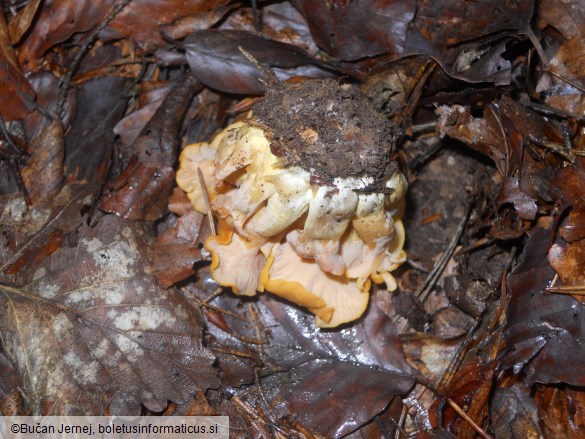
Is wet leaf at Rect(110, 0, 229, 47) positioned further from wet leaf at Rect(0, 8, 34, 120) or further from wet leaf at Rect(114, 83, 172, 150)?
wet leaf at Rect(0, 8, 34, 120)

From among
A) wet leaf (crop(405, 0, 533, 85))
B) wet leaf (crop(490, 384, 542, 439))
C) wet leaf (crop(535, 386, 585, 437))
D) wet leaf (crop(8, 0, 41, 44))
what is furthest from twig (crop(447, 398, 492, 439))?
wet leaf (crop(8, 0, 41, 44))

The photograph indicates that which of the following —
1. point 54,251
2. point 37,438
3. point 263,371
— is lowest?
point 263,371

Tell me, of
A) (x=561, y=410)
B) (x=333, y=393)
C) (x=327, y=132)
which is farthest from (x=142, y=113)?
(x=561, y=410)

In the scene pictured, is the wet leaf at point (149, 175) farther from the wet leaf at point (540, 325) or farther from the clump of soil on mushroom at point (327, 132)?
the wet leaf at point (540, 325)

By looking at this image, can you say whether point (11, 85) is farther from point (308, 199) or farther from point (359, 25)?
point (359, 25)

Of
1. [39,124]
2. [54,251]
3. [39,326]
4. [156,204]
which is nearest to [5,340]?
[39,326]

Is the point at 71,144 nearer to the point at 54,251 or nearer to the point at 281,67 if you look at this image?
the point at 54,251

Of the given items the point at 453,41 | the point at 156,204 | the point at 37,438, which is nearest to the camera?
the point at 37,438

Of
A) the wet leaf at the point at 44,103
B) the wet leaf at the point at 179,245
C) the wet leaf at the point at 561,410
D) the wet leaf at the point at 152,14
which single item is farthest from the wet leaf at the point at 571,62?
the wet leaf at the point at 44,103
